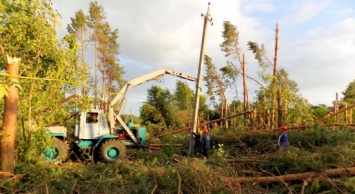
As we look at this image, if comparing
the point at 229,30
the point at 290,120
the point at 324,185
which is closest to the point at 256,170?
the point at 324,185

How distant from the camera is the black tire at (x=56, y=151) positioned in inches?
363

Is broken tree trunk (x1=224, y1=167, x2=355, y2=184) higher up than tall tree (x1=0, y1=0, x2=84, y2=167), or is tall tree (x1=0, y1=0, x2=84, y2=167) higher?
tall tree (x1=0, y1=0, x2=84, y2=167)

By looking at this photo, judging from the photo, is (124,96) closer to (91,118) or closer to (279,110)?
(91,118)

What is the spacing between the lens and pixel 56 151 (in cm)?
1094

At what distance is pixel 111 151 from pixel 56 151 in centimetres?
178

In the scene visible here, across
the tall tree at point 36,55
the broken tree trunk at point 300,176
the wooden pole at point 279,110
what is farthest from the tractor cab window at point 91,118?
the wooden pole at point 279,110

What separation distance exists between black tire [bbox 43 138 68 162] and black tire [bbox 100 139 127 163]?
113cm

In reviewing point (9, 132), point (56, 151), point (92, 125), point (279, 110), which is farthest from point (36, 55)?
point (279, 110)

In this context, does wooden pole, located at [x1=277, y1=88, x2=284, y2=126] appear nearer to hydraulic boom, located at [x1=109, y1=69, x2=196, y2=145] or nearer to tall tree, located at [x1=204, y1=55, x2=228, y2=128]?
hydraulic boom, located at [x1=109, y1=69, x2=196, y2=145]

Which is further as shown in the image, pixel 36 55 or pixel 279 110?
pixel 279 110

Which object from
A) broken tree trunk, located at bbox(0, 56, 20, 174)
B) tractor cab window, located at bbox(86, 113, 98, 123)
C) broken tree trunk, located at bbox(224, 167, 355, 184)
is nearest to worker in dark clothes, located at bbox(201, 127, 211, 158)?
tractor cab window, located at bbox(86, 113, 98, 123)

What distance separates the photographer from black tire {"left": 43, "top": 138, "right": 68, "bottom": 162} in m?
9.21

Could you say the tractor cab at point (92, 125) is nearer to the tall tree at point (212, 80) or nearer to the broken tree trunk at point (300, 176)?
the broken tree trunk at point (300, 176)

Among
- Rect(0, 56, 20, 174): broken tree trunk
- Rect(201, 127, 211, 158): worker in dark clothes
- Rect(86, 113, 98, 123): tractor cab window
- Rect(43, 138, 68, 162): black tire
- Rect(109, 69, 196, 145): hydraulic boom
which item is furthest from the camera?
Rect(109, 69, 196, 145): hydraulic boom
